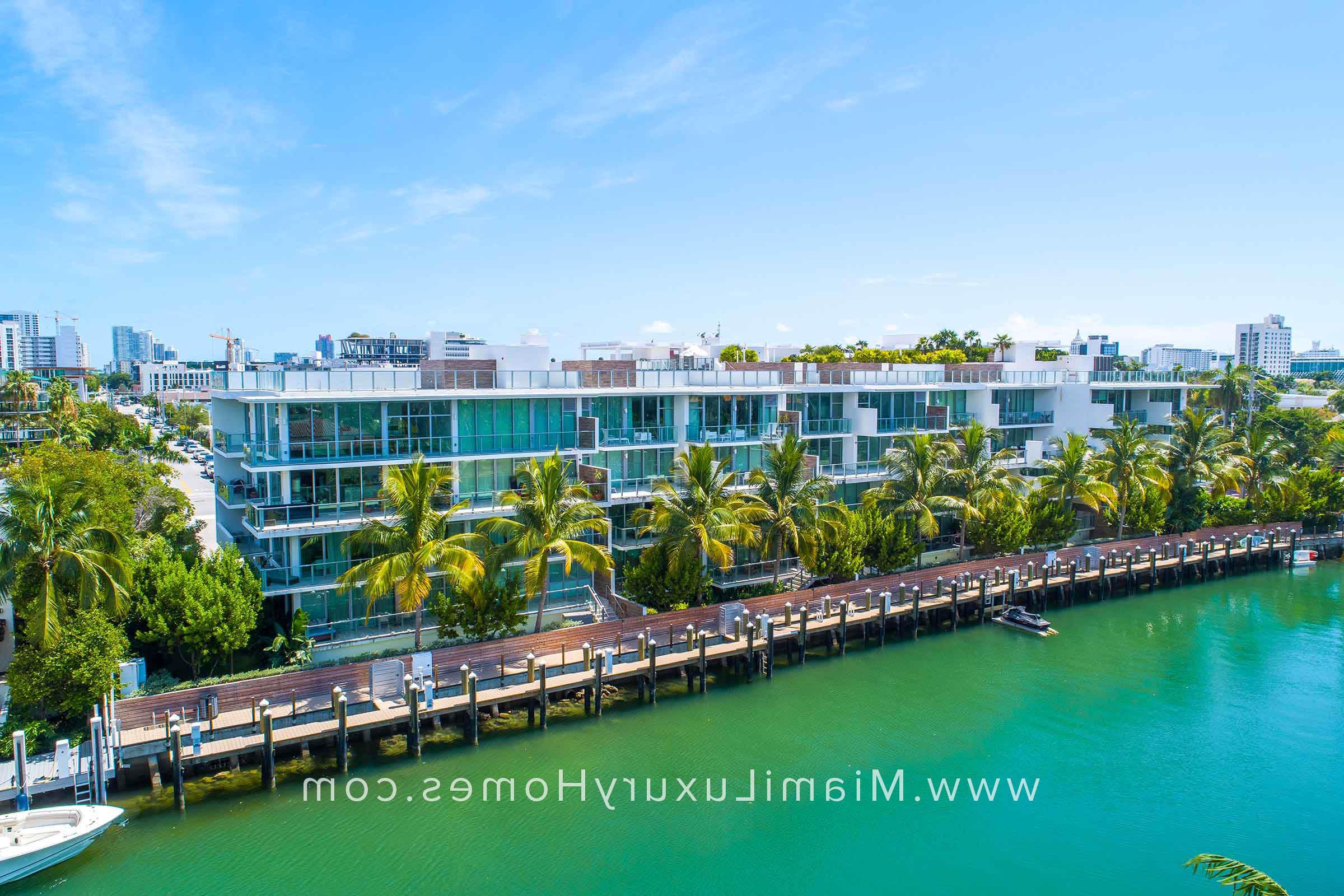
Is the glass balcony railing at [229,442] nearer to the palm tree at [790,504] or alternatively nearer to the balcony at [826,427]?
the palm tree at [790,504]

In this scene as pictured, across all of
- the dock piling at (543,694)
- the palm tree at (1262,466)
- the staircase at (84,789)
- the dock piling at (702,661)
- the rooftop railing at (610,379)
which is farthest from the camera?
the palm tree at (1262,466)

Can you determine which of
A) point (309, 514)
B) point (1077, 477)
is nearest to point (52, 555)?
point (309, 514)

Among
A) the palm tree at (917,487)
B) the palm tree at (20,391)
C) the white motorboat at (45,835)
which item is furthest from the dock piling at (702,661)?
the palm tree at (20,391)

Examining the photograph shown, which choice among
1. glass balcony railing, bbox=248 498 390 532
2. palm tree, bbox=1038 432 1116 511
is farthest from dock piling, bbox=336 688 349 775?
palm tree, bbox=1038 432 1116 511

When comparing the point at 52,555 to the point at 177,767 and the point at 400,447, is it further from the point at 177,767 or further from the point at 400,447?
the point at 400,447

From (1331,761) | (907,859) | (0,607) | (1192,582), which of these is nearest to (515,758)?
(907,859)

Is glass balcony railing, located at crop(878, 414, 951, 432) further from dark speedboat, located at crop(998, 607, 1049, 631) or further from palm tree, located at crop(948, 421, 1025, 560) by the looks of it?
dark speedboat, located at crop(998, 607, 1049, 631)

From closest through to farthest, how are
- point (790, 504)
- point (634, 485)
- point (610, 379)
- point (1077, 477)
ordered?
1. point (790, 504)
2. point (634, 485)
3. point (610, 379)
4. point (1077, 477)
